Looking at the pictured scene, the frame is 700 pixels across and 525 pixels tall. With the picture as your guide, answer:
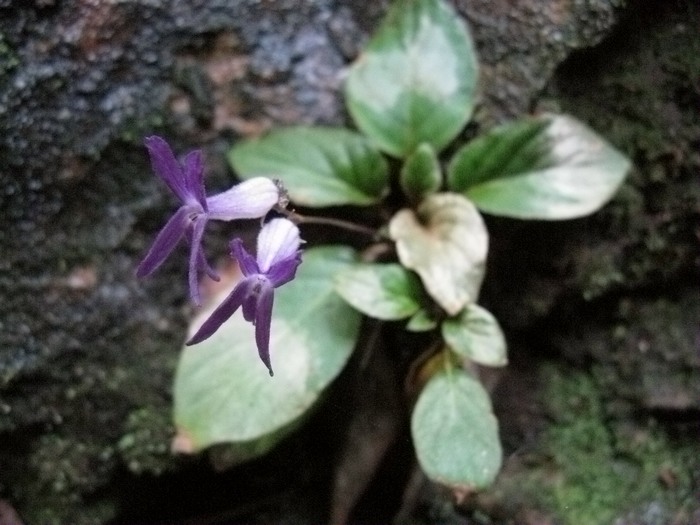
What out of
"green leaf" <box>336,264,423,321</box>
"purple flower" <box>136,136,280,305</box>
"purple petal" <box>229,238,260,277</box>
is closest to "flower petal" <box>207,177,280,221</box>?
"purple flower" <box>136,136,280,305</box>

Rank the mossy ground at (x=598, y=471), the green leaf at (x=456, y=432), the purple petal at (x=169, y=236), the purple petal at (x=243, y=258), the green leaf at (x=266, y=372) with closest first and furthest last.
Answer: the purple petal at (x=243, y=258) < the purple petal at (x=169, y=236) < the green leaf at (x=456, y=432) < the green leaf at (x=266, y=372) < the mossy ground at (x=598, y=471)

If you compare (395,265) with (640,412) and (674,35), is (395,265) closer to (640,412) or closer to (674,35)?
(640,412)

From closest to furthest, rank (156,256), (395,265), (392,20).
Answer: (156,256) < (395,265) < (392,20)

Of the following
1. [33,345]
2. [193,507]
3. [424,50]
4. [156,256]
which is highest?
[156,256]

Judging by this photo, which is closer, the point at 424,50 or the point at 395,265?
the point at 395,265

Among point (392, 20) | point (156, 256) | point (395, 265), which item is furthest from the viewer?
point (392, 20)

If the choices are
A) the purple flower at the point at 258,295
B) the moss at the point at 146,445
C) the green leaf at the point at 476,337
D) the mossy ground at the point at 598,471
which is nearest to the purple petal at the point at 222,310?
the purple flower at the point at 258,295

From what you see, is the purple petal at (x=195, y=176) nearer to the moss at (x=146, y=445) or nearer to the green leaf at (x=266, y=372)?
→ the green leaf at (x=266, y=372)

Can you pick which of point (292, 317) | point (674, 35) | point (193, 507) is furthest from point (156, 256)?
point (674, 35)
